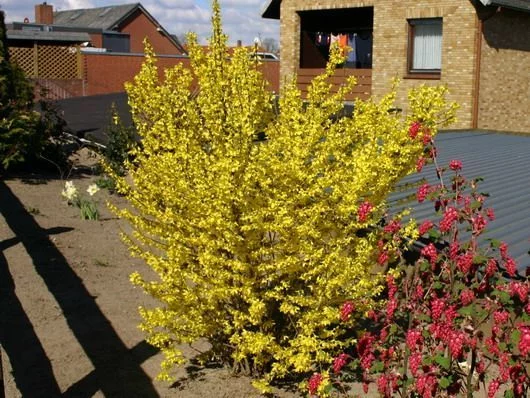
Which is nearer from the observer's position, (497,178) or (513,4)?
(497,178)

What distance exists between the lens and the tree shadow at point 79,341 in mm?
5562

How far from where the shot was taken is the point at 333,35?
24.2m

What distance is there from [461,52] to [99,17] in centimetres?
4651

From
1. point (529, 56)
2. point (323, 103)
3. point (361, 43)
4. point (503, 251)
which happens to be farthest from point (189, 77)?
point (361, 43)

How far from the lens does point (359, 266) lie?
4.77m

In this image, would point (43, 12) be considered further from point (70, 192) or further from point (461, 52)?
point (70, 192)

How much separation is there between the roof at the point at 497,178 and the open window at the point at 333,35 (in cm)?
920

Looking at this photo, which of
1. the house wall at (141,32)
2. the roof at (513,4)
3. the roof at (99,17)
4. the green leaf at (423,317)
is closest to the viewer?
the green leaf at (423,317)

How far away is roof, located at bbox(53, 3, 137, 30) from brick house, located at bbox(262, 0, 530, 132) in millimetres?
37430

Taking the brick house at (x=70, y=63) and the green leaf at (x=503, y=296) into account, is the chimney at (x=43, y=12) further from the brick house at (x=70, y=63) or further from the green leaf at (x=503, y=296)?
the green leaf at (x=503, y=296)

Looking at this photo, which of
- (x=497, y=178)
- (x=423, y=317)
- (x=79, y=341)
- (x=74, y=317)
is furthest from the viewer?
(x=497, y=178)

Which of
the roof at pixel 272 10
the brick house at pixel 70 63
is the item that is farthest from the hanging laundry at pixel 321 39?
the brick house at pixel 70 63

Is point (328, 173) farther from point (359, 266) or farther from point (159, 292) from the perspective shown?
point (159, 292)

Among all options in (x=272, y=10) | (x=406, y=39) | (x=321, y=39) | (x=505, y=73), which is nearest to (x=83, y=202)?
(x=406, y=39)
